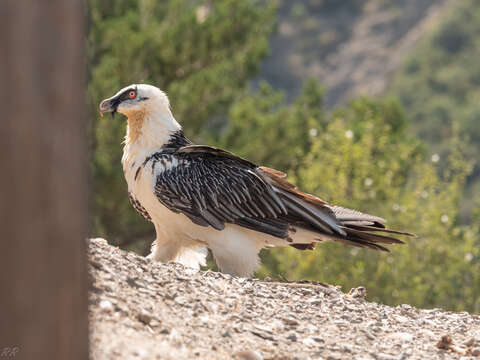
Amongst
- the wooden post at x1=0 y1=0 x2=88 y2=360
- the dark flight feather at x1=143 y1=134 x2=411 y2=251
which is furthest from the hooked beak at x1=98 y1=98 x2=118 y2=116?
the wooden post at x1=0 y1=0 x2=88 y2=360

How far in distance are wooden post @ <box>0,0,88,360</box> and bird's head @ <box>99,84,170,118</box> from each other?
5166 mm

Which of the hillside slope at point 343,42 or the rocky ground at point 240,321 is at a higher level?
the hillside slope at point 343,42

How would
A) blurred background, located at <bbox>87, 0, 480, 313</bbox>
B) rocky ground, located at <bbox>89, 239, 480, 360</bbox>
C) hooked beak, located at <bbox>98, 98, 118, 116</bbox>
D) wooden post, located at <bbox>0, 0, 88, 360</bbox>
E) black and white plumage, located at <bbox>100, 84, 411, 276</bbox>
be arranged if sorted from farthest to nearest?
blurred background, located at <bbox>87, 0, 480, 313</bbox>, hooked beak, located at <bbox>98, 98, 118, 116</bbox>, black and white plumage, located at <bbox>100, 84, 411, 276</bbox>, rocky ground, located at <bbox>89, 239, 480, 360</bbox>, wooden post, located at <bbox>0, 0, 88, 360</bbox>

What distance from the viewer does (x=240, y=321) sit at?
562 centimetres

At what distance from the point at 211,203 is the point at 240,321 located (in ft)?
8.84

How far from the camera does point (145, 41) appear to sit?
21.0 metres

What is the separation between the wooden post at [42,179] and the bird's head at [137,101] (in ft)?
16.9

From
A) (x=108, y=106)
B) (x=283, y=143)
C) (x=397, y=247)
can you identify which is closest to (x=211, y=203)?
(x=108, y=106)

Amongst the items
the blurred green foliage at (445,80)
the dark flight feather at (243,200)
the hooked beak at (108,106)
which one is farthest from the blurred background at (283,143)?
the blurred green foliage at (445,80)

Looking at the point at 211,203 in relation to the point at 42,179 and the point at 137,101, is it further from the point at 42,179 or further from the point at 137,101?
the point at 42,179

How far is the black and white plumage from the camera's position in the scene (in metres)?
8.09

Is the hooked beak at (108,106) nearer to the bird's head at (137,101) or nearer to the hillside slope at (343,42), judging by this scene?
the bird's head at (137,101)

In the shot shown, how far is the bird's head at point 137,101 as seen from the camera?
8.46 meters

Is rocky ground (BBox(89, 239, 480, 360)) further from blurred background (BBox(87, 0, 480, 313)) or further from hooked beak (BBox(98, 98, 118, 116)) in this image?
blurred background (BBox(87, 0, 480, 313))
